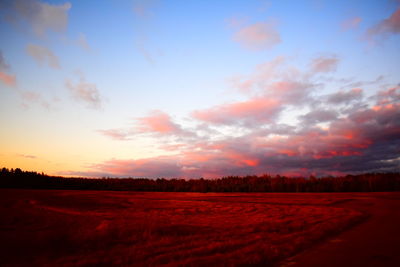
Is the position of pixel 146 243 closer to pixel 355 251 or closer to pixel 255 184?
pixel 355 251

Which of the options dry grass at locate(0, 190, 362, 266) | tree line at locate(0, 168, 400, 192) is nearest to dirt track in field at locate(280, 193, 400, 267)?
dry grass at locate(0, 190, 362, 266)

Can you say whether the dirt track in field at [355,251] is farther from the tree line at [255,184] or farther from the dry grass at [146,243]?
the tree line at [255,184]

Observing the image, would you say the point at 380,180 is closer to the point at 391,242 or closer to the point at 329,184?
the point at 329,184

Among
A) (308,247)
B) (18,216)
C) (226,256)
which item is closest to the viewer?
(226,256)

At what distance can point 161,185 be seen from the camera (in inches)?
2320

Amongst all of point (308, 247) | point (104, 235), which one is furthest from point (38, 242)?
point (308, 247)

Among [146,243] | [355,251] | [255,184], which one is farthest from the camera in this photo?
[255,184]

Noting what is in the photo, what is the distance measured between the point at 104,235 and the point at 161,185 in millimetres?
48130

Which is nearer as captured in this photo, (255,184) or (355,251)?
(355,251)

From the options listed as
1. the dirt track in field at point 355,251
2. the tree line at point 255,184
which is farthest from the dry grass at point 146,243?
the tree line at point 255,184

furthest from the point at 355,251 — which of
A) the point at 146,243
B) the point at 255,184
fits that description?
the point at 255,184

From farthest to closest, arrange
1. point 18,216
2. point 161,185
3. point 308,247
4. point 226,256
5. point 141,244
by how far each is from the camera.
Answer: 1. point 161,185
2. point 18,216
3. point 141,244
4. point 308,247
5. point 226,256

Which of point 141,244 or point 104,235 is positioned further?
point 104,235

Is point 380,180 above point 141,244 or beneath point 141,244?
above
